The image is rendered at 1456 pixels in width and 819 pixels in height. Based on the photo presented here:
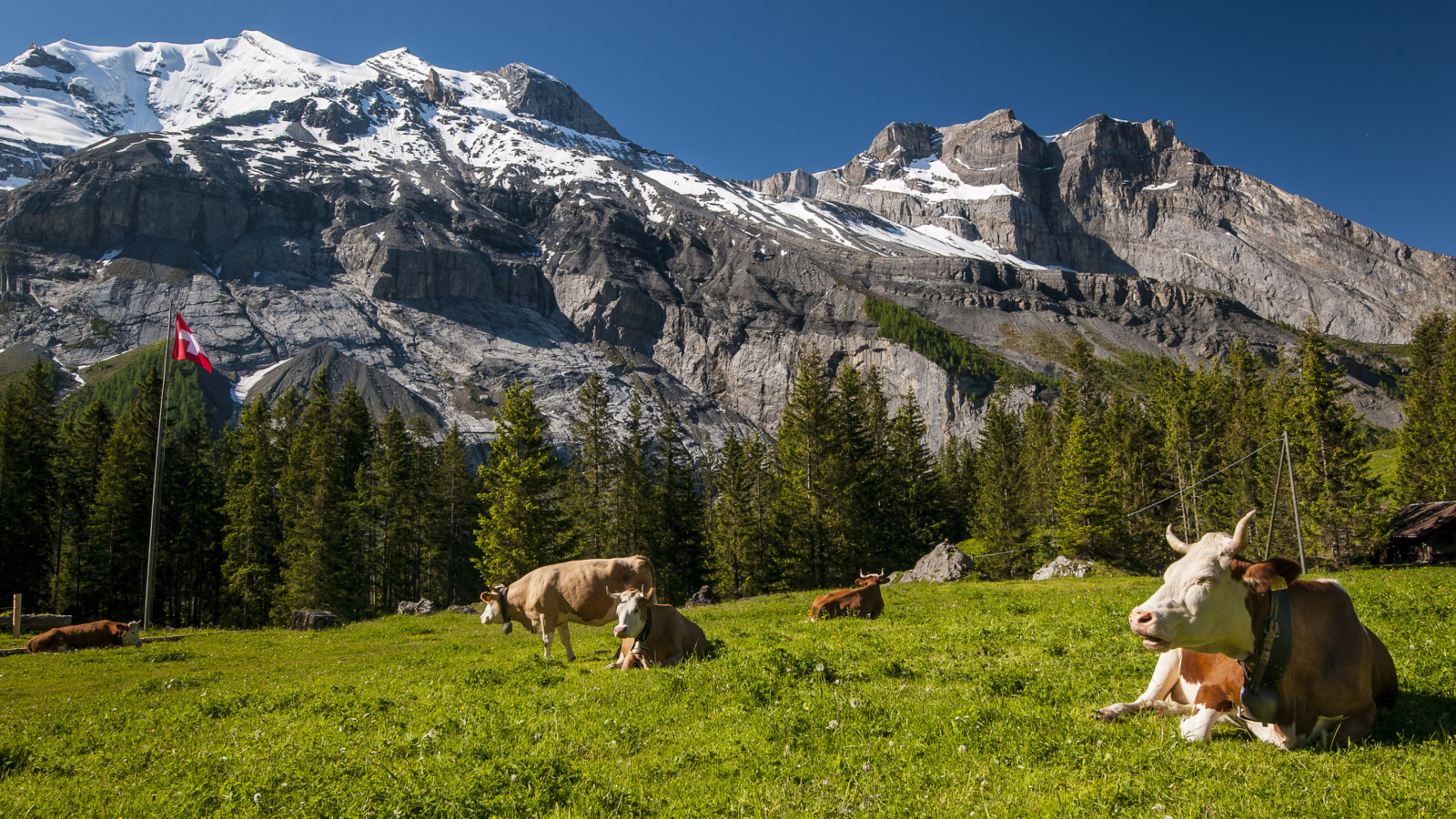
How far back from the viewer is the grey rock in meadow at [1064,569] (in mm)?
32094

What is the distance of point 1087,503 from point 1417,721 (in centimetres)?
4098

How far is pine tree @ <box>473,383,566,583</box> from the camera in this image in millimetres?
36875

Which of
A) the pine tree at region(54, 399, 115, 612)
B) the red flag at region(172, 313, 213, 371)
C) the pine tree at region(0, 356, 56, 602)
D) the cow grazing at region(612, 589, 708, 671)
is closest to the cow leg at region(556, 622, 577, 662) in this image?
the cow grazing at region(612, 589, 708, 671)

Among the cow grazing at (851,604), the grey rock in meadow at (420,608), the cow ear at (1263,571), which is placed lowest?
the grey rock in meadow at (420,608)

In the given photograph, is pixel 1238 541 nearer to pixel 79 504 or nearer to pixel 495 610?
pixel 495 610

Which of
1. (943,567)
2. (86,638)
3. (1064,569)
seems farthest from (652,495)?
(86,638)

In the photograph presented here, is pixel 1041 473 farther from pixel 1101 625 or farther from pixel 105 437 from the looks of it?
pixel 105 437

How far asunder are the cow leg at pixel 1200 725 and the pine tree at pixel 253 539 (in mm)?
48988

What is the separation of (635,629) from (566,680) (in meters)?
1.29

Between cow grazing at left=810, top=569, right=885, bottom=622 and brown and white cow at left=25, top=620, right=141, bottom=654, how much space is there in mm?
19668

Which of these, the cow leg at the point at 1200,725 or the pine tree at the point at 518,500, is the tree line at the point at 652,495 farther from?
the cow leg at the point at 1200,725

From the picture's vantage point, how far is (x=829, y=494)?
138ft

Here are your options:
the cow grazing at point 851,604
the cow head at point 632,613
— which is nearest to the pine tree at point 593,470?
the cow grazing at point 851,604

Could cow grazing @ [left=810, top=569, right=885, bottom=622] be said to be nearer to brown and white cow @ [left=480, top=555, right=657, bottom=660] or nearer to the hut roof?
brown and white cow @ [left=480, top=555, right=657, bottom=660]
